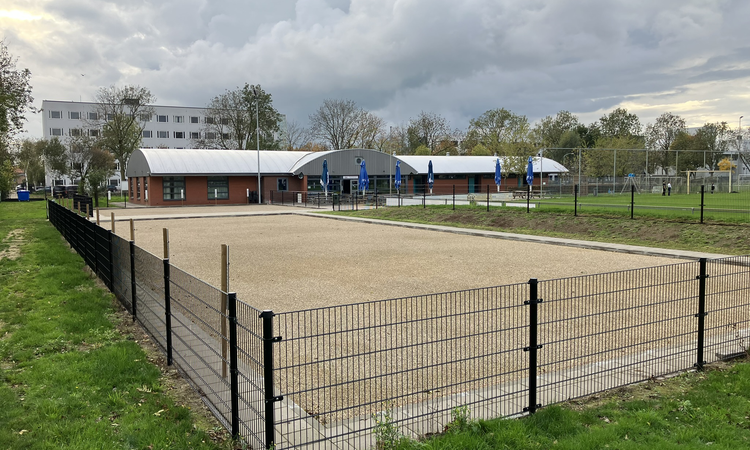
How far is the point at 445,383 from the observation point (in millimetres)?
5812

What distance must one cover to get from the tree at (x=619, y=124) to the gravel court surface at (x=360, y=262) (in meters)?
77.2

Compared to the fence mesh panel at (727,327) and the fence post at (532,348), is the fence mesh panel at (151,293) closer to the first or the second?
the fence post at (532,348)

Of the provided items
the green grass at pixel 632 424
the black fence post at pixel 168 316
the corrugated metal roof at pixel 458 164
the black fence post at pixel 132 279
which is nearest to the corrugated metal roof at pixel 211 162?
the corrugated metal roof at pixel 458 164

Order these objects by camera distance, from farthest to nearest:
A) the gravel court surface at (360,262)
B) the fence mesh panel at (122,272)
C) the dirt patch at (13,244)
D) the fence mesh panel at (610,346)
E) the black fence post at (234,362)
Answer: the dirt patch at (13,244), the gravel court surface at (360,262), the fence mesh panel at (122,272), the fence mesh panel at (610,346), the black fence post at (234,362)

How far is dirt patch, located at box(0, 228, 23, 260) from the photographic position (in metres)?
15.7

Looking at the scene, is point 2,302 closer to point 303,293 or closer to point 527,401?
point 303,293

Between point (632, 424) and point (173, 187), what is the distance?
4859cm

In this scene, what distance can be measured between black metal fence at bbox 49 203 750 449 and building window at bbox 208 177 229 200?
42852mm

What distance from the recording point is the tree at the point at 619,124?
88.9 meters

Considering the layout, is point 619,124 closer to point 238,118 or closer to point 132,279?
point 238,118

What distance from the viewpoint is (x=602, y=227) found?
837 inches

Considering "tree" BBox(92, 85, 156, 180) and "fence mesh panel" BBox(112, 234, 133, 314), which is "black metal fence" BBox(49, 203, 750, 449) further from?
"tree" BBox(92, 85, 156, 180)

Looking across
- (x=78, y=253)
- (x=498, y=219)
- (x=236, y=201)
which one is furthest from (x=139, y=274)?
(x=236, y=201)

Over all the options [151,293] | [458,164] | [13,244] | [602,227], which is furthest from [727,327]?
[458,164]
